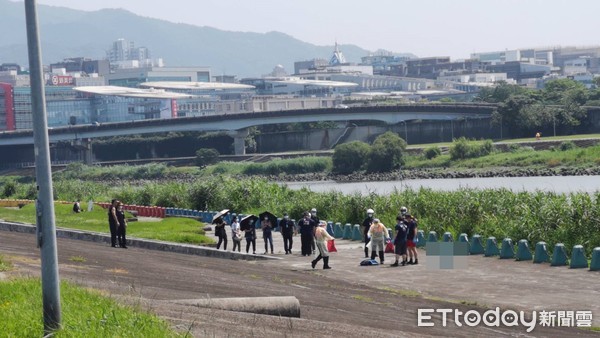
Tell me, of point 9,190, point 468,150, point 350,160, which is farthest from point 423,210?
point 350,160

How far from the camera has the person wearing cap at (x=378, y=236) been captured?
1194 inches

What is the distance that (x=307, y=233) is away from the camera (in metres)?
33.9

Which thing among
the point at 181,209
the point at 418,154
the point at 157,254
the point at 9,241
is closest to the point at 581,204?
the point at 157,254

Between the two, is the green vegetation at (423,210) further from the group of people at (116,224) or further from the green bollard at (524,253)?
the group of people at (116,224)

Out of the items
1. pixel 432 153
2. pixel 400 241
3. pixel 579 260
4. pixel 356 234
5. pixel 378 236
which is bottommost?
pixel 432 153

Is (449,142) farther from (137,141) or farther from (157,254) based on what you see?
(157,254)

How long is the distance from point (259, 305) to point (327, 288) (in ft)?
24.1

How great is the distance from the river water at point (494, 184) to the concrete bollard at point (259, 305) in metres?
54.6

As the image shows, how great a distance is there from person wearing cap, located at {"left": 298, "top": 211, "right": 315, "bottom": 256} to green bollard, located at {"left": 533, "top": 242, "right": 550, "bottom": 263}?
6.68 metres

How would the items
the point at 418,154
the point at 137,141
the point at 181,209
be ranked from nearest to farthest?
the point at 181,209, the point at 418,154, the point at 137,141

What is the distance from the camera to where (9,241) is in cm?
3378

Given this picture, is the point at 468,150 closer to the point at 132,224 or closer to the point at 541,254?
the point at 132,224

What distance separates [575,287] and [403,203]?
17852 mm

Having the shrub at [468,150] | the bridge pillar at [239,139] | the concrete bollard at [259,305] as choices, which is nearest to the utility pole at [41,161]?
the concrete bollard at [259,305]
